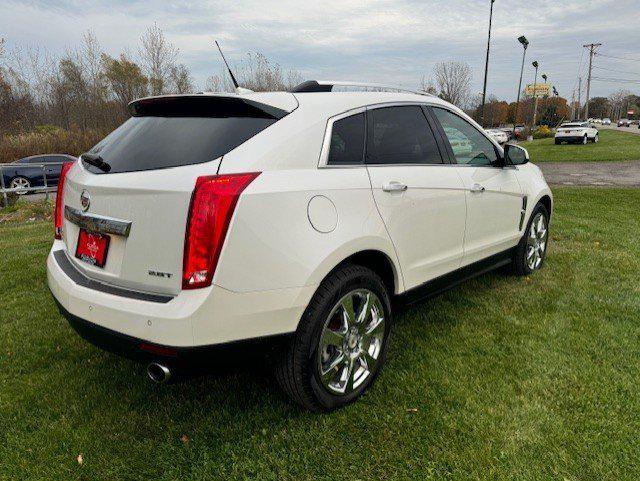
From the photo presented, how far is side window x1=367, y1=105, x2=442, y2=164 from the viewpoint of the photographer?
283cm

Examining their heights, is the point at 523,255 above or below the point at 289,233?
below

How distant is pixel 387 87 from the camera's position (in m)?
3.26

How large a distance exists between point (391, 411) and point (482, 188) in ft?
6.06

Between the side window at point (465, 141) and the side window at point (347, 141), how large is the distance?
0.97 m

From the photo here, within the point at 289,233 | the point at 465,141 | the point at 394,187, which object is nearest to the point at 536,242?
the point at 465,141

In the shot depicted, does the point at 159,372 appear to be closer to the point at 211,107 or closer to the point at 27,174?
the point at 211,107

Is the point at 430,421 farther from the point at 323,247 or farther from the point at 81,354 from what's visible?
the point at 81,354

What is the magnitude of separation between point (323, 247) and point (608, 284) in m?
3.49

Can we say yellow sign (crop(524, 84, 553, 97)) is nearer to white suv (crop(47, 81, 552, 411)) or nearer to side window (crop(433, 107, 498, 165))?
side window (crop(433, 107, 498, 165))

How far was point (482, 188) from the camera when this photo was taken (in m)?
3.63

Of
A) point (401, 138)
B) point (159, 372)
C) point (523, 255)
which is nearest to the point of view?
point (159, 372)

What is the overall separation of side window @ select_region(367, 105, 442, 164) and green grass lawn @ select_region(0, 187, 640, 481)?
1311 millimetres

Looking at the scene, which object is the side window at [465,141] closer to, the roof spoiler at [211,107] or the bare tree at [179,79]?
the roof spoiler at [211,107]

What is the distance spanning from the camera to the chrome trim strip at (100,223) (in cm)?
222
